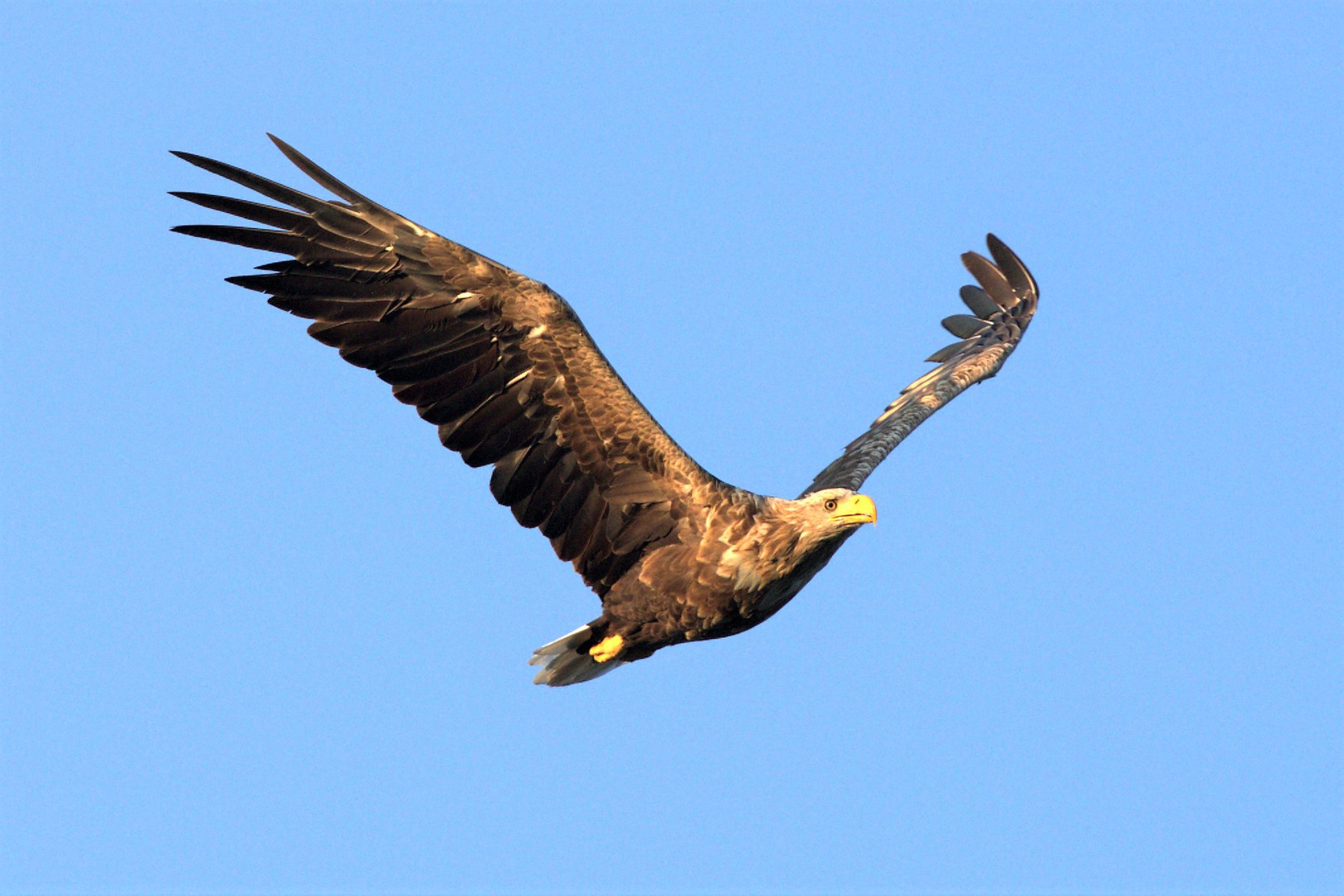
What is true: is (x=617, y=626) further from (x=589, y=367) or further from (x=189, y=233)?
(x=189, y=233)

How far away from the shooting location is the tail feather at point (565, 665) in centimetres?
1135

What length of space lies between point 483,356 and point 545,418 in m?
0.56

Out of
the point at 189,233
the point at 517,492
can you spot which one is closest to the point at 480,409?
the point at 517,492

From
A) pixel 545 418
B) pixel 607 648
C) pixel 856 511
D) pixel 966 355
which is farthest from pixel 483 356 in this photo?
pixel 966 355

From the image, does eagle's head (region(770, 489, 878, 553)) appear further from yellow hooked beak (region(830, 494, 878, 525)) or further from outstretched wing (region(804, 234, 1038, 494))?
outstretched wing (region(804, 234, 1038, 494))

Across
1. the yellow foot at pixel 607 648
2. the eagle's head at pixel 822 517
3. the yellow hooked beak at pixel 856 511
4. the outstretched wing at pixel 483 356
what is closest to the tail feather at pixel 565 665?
the yellow foot at pixel 607 648

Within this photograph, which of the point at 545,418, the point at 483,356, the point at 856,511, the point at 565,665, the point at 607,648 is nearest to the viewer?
the point at 856,511

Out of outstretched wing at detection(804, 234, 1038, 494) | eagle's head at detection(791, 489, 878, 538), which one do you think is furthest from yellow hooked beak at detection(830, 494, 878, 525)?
outstretched wing at detection(804, 234, 1038, 494)

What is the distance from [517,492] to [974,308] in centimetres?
602

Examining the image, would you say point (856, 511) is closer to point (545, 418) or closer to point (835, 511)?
point (835, 511)

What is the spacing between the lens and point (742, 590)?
10336 millimetres

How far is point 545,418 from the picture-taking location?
10.5 metres

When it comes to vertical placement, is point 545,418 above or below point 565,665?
above

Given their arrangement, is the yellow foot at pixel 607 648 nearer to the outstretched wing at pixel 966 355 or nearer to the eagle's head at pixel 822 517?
the eagle's head at pixel 822 517
